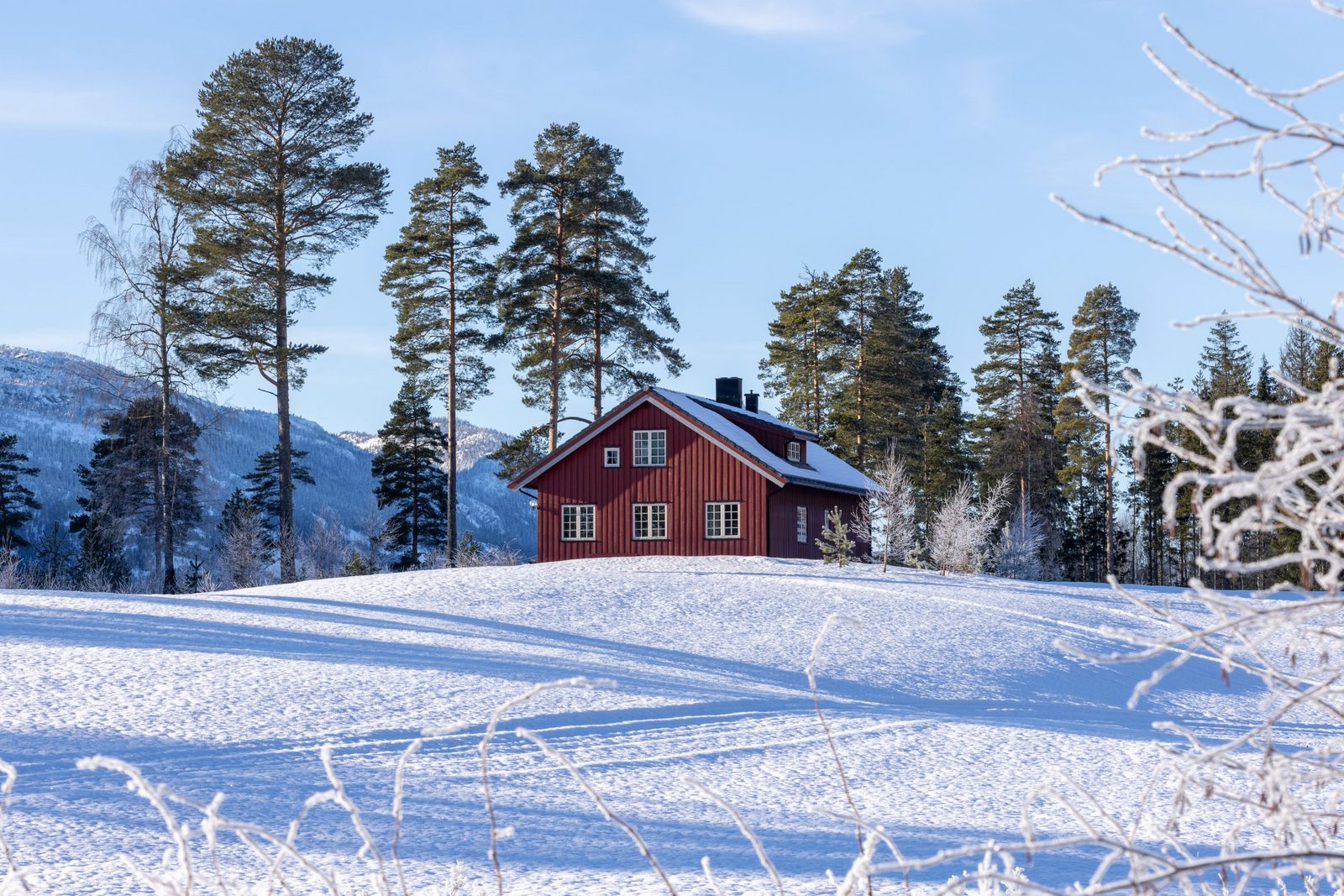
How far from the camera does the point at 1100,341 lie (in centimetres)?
4606

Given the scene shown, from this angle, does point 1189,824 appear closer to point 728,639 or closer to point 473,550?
point 728,639

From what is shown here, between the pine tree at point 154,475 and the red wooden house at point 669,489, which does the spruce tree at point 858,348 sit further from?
the pine tree at point 154,475

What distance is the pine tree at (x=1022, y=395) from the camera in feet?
160

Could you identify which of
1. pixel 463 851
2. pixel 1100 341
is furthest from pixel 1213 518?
pixel 1100 341

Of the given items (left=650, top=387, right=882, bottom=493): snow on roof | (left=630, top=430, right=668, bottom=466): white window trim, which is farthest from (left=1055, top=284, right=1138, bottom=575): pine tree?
(left=630, top=430, right=668, bottom=466): white window trim

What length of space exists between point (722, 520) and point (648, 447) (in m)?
2.75

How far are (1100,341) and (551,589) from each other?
31.1m

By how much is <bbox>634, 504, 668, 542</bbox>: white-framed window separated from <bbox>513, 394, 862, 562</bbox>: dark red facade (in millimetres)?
97

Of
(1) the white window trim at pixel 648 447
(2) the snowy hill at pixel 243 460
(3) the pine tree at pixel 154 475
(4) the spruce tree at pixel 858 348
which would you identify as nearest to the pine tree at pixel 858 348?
(4) the spruce tree at pixel 858 348

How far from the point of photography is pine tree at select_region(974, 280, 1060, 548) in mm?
48781

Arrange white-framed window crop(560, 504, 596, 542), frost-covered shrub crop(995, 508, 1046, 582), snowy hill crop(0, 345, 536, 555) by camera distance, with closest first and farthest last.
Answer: white-framed window crop(560, 504, 596, 542) < frost-covered shrub crop(995, 508, 1046, 582) < snowy hill crop(0, 345, 536, 555)

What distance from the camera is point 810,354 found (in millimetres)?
47844

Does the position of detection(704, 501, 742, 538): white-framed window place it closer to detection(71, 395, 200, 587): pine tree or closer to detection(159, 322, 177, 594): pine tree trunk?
detection(159, 322, 177, 594): pine tree trunk

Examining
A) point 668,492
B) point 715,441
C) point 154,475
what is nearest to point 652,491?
point 668,492
